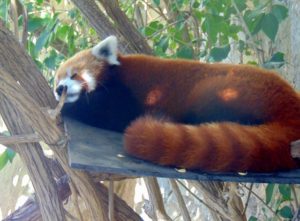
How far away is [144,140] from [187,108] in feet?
1.83

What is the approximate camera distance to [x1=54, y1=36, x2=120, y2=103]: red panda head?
2.60 metres

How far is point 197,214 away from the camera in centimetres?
493

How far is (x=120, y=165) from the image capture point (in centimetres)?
163

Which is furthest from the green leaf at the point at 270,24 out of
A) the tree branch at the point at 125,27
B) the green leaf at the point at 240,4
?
the tree branch at the point at 125,27

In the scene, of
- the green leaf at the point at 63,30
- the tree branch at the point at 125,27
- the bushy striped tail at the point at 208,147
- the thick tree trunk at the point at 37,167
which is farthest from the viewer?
the green leaf at the point at 63,30

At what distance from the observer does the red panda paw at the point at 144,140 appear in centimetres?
176

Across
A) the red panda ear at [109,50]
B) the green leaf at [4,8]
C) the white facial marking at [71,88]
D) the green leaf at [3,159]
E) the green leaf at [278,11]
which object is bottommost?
the green leaf at [3,159]

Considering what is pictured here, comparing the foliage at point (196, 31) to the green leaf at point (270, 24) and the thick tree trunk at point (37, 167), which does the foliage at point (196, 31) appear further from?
the thick tree trunk at point (37, 167)

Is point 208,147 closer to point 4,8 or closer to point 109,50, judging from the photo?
point 109,50

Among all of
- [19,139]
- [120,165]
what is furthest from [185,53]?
[120,165]

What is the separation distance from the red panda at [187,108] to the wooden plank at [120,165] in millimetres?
39

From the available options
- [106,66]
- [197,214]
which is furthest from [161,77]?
[197,214]

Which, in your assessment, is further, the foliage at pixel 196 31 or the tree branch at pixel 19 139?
the foliage at pixel 196 31

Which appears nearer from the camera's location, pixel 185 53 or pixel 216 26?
pixel 216 26
